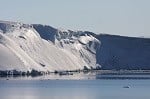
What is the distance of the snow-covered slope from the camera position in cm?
11706

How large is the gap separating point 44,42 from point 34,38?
2369 mm

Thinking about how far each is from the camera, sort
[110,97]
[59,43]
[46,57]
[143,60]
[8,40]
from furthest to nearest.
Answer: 1. [143,60]
2. [59,43]
3. [46,57]
4. [8,40]
5. [110,97]

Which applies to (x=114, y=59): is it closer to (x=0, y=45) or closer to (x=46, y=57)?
(x=46, y=57)

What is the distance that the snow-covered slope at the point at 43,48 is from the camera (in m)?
117

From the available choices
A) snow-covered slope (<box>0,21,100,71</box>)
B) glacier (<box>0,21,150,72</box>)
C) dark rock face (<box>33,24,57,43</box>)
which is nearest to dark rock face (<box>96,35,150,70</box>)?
glacier (<box>0,21,150,72</box>)

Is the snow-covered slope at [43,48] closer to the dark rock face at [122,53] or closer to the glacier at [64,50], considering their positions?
the glacier at [64,50]

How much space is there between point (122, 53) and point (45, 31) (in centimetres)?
2146

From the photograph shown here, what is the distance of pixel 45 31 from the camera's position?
141625mm

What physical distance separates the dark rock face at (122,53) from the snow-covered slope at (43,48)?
6.18ft

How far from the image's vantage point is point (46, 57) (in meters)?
131

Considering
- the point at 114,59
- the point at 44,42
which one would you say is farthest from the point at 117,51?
the point at 44,42

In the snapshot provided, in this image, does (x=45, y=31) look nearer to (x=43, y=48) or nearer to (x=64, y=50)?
(x=64, y=50)

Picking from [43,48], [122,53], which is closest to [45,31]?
[43,48]

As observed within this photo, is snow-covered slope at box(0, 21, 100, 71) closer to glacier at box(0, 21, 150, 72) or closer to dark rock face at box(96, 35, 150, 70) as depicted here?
glacier at box(0, 21, 150, 72)
